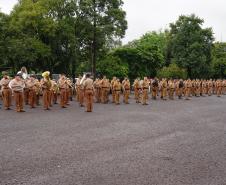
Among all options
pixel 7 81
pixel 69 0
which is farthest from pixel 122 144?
pixel 69 0

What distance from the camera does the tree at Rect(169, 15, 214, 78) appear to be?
60594 millimetres

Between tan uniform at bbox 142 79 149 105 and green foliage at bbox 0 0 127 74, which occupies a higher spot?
green foliage at bbox 0 0 127 74

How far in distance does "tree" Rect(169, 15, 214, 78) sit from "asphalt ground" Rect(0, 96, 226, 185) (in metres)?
45.0

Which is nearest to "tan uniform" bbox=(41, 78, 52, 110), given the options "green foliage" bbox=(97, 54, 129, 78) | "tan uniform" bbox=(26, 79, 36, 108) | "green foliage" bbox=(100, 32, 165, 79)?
"tan uniform" bbox=(26, 79, 36, 108)

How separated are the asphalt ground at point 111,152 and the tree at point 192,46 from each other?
44959 mm

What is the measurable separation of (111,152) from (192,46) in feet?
170

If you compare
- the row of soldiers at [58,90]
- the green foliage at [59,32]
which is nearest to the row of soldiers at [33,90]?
the row of soldiers at [58,90]

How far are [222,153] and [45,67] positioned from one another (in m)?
33.0

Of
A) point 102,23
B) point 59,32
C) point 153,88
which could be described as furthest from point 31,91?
point 102,23

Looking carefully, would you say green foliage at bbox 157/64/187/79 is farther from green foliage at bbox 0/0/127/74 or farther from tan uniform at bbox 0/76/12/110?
tan uniform at bbox 0/76/12/110

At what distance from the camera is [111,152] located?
407 inches

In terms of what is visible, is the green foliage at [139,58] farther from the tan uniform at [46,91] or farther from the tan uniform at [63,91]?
the tan uniform at [46,91]

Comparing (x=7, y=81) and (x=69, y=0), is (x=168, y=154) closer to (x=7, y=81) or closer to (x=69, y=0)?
(x=7, y=81)

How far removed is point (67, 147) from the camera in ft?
35.8
